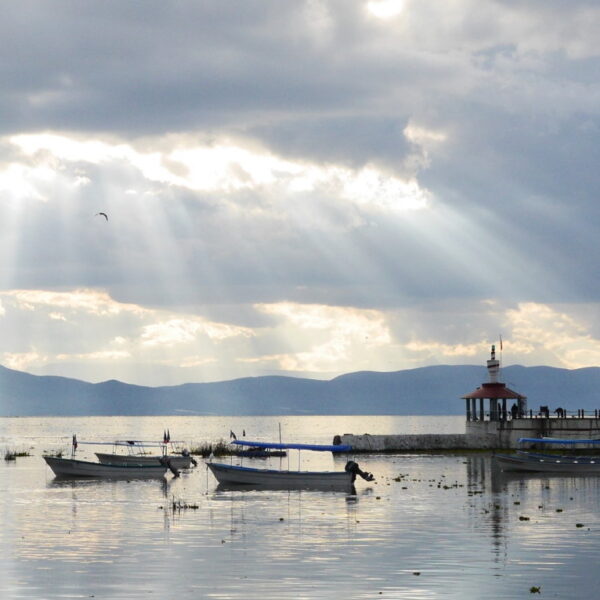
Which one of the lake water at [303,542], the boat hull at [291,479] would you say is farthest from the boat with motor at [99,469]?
the boat hull at [291,479]

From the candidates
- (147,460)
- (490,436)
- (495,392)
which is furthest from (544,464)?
(147,460)

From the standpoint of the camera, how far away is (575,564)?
130 feet

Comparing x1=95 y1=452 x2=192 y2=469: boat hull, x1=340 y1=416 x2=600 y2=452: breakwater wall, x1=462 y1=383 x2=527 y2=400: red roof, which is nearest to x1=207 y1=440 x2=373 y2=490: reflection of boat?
x1=95 y1=452 x2=192 y2=469: boat hull

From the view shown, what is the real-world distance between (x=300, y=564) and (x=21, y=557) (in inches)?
401

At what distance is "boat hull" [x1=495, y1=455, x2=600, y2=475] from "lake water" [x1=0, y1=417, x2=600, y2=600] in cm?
1067

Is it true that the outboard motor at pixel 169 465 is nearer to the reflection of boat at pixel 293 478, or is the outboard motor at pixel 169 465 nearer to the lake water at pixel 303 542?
the lake water at pixel 303 542

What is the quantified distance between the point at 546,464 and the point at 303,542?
158 feet

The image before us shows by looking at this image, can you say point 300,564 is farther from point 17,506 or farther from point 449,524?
point 17,506

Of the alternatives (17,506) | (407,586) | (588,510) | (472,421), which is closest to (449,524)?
(588,510)

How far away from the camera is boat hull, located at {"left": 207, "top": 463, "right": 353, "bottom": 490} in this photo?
75.0 meters

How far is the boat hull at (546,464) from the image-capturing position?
89.1m

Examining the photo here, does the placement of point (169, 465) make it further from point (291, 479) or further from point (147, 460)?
point (291, 479)

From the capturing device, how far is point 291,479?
75.6m

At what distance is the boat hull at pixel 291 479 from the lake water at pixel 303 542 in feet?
6.19
